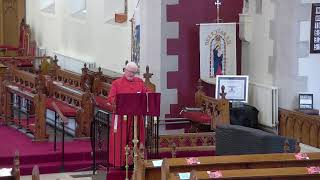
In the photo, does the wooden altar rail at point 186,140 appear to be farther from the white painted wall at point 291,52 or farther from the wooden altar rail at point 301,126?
the white painted wall at point 291,52

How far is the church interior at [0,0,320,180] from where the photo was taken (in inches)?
433

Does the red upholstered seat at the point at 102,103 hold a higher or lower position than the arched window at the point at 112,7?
lower

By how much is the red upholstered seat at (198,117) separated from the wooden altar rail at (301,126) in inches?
45.2

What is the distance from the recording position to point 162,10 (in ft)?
43.0

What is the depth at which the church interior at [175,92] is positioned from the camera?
11008 mm

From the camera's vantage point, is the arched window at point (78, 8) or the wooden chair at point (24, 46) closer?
the arched window at point (78, 8)

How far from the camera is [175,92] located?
13320 mm

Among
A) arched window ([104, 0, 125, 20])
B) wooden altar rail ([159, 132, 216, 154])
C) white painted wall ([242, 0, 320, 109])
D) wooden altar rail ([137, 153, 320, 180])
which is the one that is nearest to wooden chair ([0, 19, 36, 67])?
arched window ([104, 0, 125, 20])

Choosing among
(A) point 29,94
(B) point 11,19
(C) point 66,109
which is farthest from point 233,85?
(B) point 11,19

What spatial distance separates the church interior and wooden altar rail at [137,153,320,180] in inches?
65.3

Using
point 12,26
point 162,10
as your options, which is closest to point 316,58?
point 162,10

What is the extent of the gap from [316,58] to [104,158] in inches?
148

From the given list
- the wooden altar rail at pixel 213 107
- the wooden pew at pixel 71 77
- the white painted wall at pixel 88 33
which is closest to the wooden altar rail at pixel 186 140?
the wooden altar rail at pixel 213 107

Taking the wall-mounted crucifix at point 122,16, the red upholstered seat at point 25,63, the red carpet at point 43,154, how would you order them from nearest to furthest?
the red carpet at point 43,154 < the wall-mounted crucifix at point 122,16 < the red upholstered seat at point 25,63
